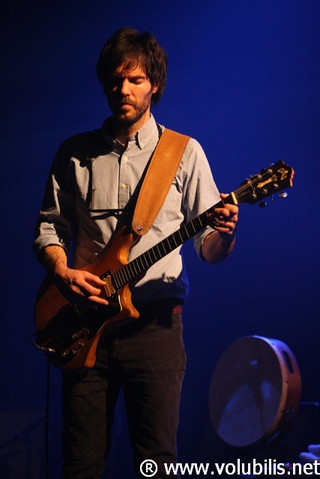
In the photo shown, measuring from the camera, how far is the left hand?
2.29 meters

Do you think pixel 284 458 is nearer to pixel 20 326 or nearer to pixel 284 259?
pixel 284 259

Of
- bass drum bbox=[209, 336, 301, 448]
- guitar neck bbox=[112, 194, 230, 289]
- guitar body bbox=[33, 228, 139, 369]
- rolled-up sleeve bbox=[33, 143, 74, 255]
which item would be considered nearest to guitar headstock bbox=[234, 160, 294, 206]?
guitar neck bbox=[112, 194, 230, 289]

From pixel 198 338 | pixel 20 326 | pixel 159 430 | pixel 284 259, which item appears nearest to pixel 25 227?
pixel 20 326

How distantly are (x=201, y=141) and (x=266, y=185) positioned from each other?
2.08m

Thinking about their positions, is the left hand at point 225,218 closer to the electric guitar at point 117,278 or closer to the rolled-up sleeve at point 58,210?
the electric guitar at point 117,278

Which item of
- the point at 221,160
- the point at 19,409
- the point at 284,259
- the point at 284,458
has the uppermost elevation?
the point at 221,160

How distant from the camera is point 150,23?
4426mm

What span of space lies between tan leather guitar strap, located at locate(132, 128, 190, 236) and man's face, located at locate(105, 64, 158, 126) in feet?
0.52

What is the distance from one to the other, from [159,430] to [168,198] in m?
0.93

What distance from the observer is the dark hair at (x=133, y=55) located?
2.67m

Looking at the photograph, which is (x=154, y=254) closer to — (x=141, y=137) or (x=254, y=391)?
(x=141, y=137)

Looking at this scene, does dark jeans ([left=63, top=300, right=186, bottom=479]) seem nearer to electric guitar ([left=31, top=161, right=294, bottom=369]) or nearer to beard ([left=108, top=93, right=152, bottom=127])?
electric guitar ([left=31, top=161, right=294, bottom=369])

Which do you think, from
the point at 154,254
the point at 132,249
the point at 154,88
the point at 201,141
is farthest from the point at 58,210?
the point at 201,141

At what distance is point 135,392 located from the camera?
240 cm
